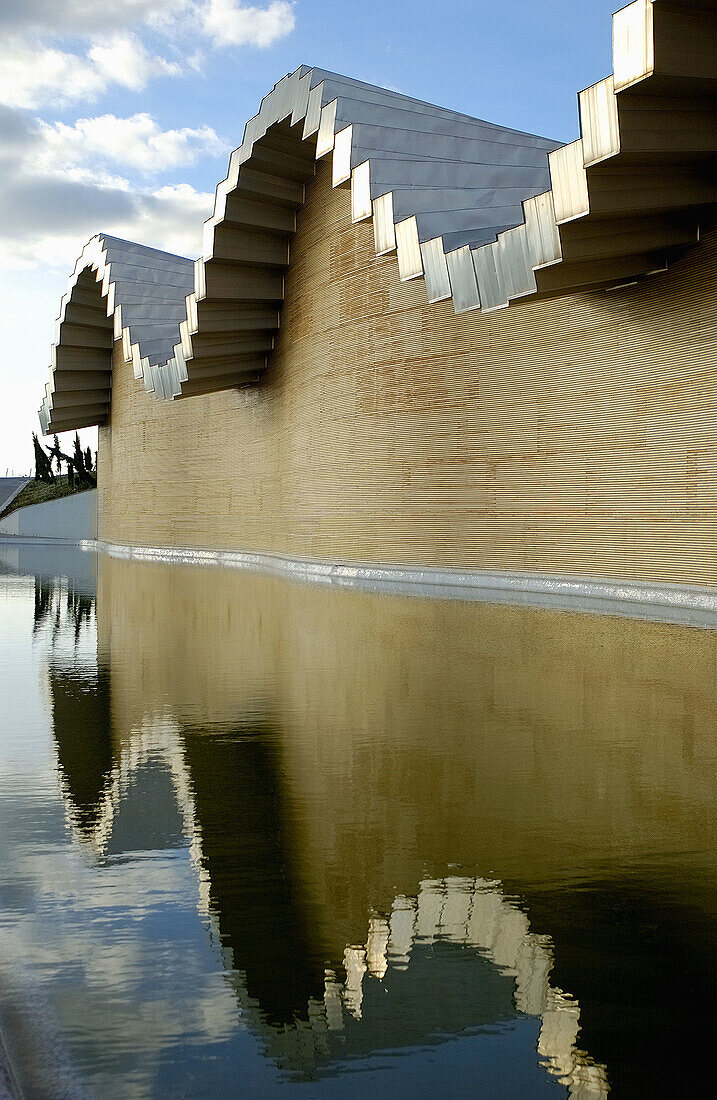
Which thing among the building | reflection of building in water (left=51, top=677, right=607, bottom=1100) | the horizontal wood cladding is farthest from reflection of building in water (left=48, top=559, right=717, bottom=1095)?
the building

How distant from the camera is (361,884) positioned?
374 cm

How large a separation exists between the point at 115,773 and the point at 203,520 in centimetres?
2483

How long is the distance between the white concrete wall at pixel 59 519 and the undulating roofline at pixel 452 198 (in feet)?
56.6

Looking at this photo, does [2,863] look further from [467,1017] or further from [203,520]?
[203,520]

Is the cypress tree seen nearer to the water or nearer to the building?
the building

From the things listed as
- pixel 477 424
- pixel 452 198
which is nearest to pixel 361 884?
pixel 477 424

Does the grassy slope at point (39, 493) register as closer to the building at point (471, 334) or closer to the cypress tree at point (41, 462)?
the cypress tree at point (41, 462)

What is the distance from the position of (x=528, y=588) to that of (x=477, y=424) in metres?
2.97

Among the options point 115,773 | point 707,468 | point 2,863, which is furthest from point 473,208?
point 2,863

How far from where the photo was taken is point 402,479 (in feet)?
61.2

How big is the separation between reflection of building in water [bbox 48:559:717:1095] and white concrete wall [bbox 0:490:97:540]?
37.3m

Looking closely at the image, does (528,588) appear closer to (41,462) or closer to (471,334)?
(471,334)

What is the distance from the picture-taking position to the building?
11352 mm

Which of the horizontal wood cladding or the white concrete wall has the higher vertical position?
the horizontal wood cladding
